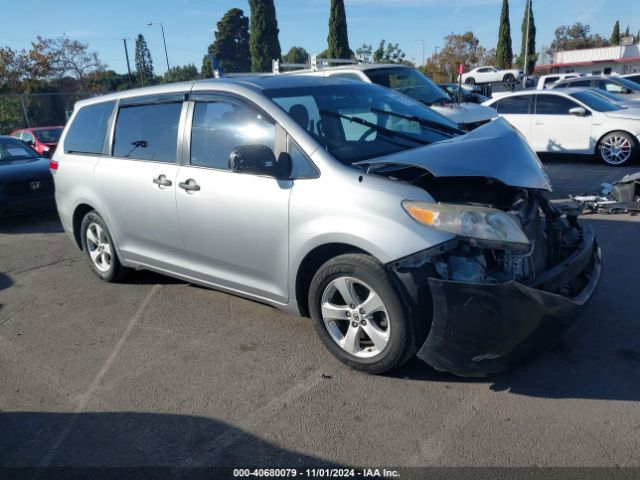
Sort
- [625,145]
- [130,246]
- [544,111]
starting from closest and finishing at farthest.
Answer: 1. [130,246]
2. [625,145]
3. [544,111]

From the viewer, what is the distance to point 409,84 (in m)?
9.48

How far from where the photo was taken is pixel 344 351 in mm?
3504

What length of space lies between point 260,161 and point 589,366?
2445 millimetres

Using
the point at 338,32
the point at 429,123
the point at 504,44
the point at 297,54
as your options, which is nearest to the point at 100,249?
the point at 429,123

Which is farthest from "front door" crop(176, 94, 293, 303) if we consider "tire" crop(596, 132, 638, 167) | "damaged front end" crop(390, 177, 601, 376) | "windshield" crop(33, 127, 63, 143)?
"windshield" crop(33, 127, 63, 143)

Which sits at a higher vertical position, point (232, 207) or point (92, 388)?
point (232, 207)

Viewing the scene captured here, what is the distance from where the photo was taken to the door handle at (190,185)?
162 inches

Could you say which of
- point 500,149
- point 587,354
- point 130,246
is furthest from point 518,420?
point 130,246

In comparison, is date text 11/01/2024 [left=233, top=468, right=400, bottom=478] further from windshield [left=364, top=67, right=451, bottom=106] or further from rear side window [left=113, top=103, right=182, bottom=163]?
windshield [left=364, top=67, right=451, bottom=106]

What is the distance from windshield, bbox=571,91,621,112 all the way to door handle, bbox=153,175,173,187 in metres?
9.04

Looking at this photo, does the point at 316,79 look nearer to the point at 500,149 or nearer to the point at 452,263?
the point at 500,149

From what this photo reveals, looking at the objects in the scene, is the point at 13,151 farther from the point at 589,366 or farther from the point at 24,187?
the point at 589,366

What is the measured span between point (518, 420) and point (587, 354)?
0.90m

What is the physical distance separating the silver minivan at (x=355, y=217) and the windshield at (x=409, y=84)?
458cm
